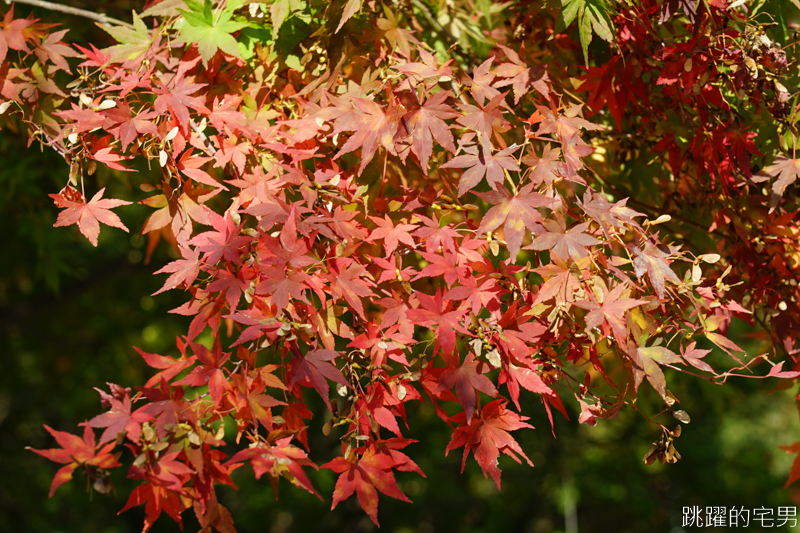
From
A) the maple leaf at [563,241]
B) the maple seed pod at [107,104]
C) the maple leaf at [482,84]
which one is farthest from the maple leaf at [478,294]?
the maple seed pod at [107,104]

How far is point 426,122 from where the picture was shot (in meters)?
1.11

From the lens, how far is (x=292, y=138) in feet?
4.00

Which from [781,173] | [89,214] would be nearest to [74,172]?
[89,214]

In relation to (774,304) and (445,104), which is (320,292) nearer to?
(445,104)

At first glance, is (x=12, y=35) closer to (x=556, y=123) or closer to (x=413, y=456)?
(x=556, y=123)

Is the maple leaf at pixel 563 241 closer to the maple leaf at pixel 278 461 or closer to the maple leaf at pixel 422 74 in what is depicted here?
the maple leaf at pixel 422 74

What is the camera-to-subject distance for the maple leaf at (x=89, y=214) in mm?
1178

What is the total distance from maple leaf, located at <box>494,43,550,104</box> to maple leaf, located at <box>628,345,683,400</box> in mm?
548

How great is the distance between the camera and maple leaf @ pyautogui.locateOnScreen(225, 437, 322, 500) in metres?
0.97

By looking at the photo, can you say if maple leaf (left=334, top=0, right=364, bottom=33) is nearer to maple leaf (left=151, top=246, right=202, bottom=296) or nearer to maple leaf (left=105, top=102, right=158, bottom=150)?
maple leaf (left=105, top=102, right=158, bottom=150)

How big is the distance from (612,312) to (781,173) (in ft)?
1.82

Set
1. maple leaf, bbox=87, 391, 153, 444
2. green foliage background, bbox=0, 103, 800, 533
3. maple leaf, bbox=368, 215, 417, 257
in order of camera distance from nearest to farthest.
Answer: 1. maple leaf, bbox=87, 391, 153, 444
2. maple leaf, bbox=368, 215, 417, 257
3. green foliage background, bbox=0, 103, 800, 533

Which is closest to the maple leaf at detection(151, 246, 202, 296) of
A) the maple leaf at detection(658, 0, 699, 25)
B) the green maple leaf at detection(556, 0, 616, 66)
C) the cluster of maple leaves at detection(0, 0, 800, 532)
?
the cluster of maple leaves at detection(0, 0, 800, 532)

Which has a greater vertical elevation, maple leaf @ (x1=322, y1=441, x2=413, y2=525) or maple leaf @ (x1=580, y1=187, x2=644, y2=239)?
maple leaf @ (x1=580, y1=187, x2=644, y2=239)
